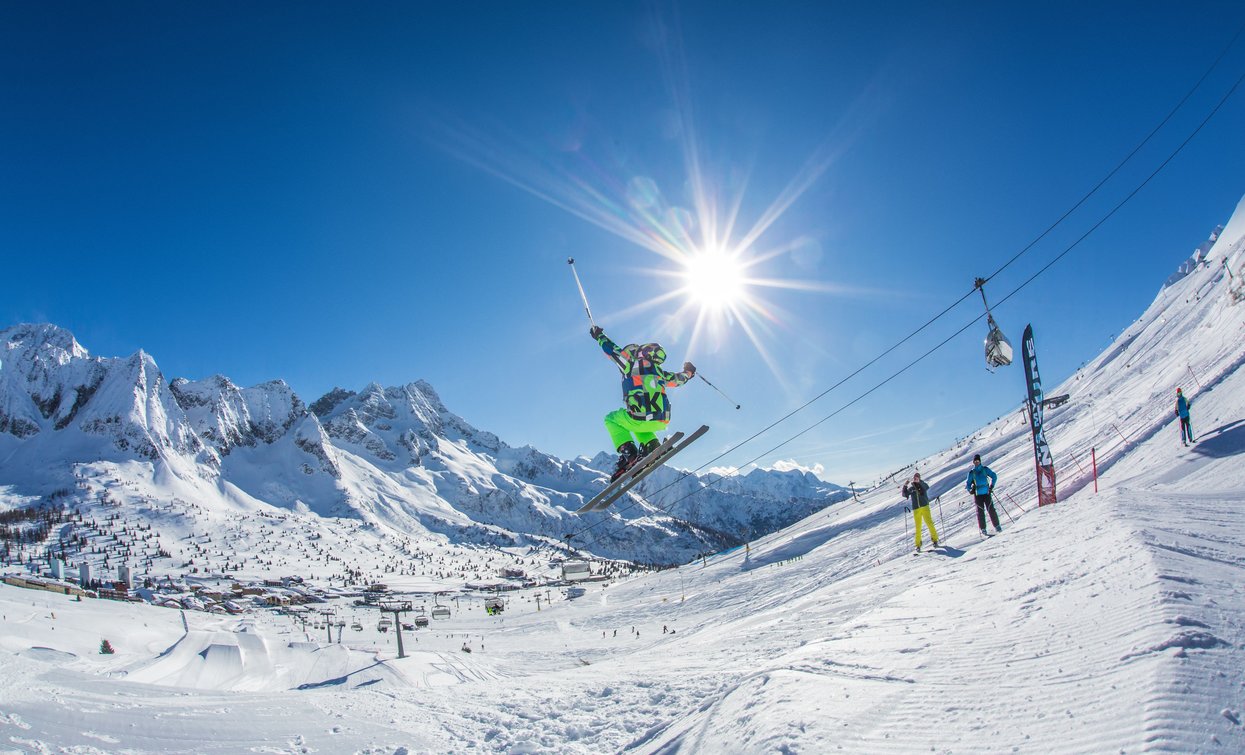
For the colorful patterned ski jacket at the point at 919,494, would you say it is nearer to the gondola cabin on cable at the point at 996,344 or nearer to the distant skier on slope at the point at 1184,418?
the gondola cabin on cable at the point at 996,344

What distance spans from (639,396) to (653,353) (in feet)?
2.64

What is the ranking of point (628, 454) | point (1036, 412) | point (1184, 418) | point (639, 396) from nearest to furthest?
point (639, 396) → point (628, 454) → point (1184, 418) → point (1036, 412)

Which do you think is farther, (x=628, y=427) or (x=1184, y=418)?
(x=1184, y=418)

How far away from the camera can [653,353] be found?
9.98 meters

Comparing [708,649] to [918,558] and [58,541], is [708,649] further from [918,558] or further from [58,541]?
[58,541]

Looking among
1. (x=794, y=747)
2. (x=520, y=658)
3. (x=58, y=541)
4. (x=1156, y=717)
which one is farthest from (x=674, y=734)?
(x=58, y=541)

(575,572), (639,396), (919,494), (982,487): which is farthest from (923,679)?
(575,572)

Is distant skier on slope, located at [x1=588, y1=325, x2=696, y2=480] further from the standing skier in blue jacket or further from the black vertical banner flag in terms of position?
the black vertical banner flag

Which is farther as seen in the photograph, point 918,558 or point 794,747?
point 918,558

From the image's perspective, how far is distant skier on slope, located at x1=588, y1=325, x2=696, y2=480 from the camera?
9883 mm

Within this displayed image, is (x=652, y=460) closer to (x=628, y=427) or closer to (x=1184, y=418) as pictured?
(x=628, y=427)

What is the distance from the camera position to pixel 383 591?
109 meters

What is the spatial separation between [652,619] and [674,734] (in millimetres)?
24823

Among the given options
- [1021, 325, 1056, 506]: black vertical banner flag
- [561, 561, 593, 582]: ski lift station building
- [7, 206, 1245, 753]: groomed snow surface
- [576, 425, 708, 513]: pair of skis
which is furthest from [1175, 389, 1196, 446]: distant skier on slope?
[561, 561, 593, 582]: ski lift station building
